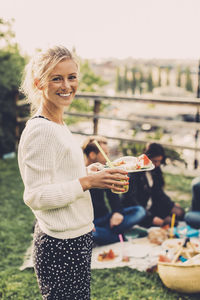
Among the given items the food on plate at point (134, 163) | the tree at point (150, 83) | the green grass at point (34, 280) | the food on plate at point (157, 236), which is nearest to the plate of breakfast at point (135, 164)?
the food on plate at point (134, 163)

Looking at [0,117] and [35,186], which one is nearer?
[35,186]

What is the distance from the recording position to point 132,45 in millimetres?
15484

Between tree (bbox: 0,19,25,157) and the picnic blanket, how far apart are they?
3.36 m

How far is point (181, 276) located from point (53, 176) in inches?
60.0

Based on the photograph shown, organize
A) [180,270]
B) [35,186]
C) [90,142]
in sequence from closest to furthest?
[35,186], [180,270], [90,142]

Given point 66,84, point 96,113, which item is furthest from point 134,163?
point 96,113

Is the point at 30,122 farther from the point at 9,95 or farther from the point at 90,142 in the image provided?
the point at 9,95

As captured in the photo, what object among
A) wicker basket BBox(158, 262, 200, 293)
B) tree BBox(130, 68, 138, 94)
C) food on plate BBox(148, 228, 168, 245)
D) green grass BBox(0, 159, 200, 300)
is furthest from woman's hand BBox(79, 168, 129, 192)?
tree BBox(130, 68, 138, 94)

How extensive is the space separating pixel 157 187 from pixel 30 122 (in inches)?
101

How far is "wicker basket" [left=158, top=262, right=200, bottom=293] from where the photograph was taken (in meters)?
2.30

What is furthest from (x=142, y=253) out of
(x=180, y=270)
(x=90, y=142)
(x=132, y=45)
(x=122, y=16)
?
(x=132, y=45)

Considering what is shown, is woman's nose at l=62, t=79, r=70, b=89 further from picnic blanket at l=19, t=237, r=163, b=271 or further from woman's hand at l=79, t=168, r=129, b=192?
picnic blanket at l=19, t=237, r=163, b=271

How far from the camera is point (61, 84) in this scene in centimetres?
131

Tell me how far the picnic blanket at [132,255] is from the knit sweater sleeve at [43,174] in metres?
1.79
